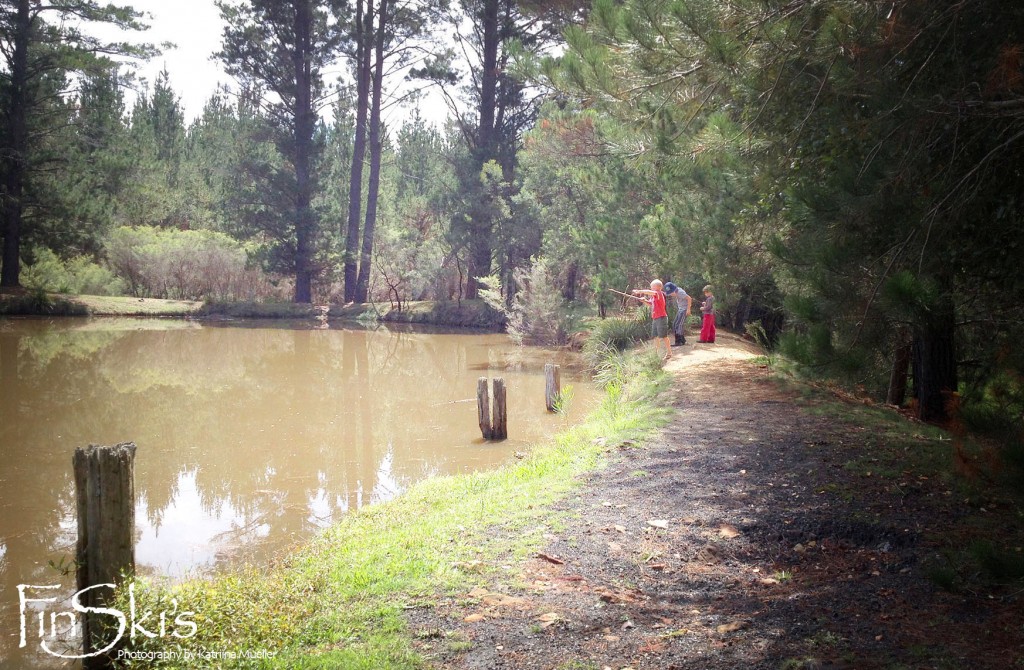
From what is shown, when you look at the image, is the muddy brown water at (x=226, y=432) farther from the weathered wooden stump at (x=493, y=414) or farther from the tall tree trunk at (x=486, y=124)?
the tall tree trunk at (x=486, y=124)

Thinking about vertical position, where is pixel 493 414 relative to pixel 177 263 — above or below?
below

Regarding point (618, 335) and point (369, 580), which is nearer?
point (369, 580)

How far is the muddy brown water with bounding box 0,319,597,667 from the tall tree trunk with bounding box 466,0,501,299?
9.58 meters

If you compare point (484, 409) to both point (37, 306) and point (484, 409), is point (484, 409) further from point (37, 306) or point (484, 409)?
point (37, 306)

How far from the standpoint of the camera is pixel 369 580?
5035 mm

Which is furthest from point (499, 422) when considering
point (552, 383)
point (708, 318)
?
point (708, 318)

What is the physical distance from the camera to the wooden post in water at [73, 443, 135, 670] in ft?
15.6

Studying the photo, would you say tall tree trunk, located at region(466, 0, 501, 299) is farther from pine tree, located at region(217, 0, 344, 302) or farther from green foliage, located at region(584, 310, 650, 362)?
green foliage, located at region(584, 310, 650, 362)

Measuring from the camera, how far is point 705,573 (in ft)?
16.3

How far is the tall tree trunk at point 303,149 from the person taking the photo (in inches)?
1388

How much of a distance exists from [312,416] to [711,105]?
932 centimetres

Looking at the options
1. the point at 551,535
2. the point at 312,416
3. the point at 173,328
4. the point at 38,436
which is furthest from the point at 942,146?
the point at 173,328

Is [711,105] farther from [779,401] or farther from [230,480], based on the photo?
[230,480]

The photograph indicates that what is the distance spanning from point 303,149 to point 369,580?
33813 millimetres
